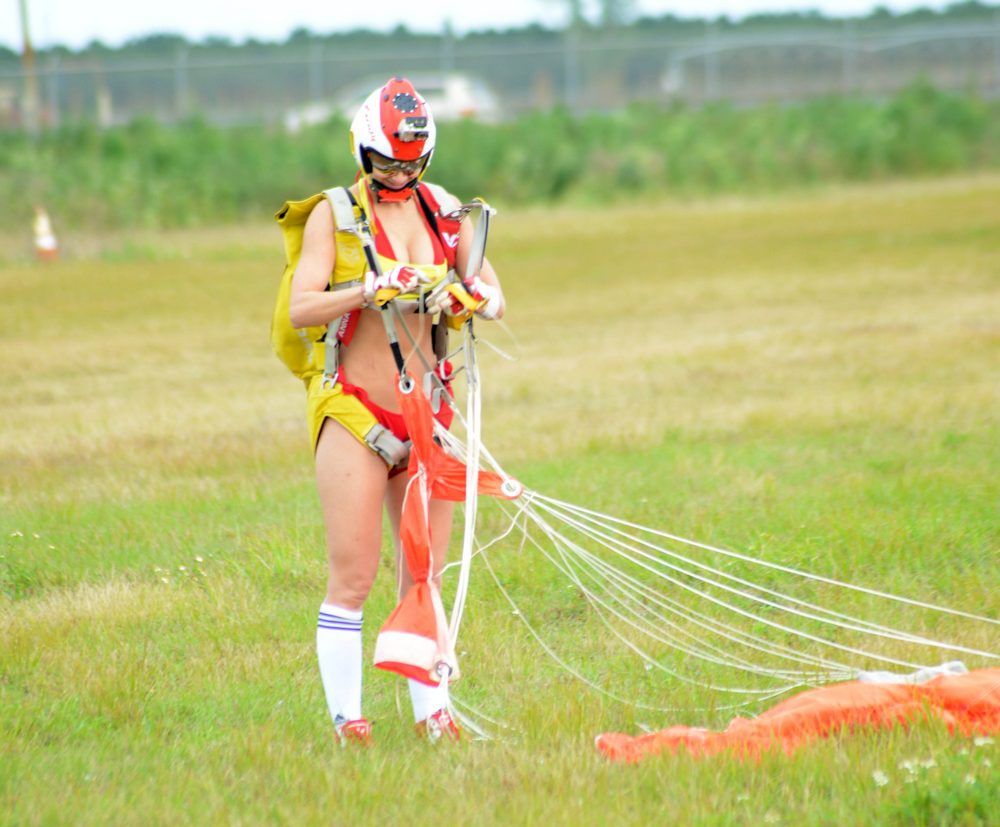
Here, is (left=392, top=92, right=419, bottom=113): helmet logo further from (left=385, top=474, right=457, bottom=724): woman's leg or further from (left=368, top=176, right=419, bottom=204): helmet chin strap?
(left=385, top=474, right=457, bottom=724): woman's leg

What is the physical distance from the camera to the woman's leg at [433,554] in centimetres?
466

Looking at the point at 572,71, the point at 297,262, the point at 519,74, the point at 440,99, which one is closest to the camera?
the point at 297,262

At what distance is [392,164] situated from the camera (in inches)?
174

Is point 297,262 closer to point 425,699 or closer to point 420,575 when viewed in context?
point 420,575

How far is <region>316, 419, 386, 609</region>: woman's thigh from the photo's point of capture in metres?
4.46

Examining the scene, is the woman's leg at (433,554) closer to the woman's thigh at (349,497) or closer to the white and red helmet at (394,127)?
the woman's thigh at (349,497)

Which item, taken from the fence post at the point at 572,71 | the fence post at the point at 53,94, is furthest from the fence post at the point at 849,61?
the fence post at the point at 53,94

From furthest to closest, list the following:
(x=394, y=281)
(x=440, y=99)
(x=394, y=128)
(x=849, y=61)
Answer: (x=849, y=61) < (x=440, y=99) < (x=394, y=128) < (x=394, y=281)

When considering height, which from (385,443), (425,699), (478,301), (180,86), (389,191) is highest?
(180,86)

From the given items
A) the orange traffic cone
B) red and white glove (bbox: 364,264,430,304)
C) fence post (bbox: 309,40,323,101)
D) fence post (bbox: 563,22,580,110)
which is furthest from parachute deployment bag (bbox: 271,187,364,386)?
fence post (bbox: 563,22,580,110)

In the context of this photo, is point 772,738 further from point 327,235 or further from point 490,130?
point 490,130

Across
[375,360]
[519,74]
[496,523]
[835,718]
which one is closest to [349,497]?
[375,360]

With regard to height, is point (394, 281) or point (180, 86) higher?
point (180, 86)

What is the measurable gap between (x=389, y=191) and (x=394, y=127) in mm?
271
